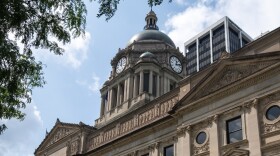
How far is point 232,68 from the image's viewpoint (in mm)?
29281

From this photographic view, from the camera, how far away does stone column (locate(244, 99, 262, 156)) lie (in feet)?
83.9

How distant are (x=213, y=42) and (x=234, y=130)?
413 feet

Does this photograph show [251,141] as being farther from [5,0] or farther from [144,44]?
[144,44]

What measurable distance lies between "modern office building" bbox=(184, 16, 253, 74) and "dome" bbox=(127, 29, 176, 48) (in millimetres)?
75578

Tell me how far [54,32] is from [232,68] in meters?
16.6

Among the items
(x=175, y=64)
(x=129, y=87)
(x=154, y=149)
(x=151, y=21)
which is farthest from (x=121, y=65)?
(x=154, y=149)

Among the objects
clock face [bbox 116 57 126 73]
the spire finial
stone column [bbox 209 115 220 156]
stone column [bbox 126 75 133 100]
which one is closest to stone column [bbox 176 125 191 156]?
stone column [bbox 209 115 220 156]

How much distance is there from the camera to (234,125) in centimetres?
2800

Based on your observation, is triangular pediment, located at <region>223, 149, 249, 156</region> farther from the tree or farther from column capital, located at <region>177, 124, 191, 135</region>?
the tree

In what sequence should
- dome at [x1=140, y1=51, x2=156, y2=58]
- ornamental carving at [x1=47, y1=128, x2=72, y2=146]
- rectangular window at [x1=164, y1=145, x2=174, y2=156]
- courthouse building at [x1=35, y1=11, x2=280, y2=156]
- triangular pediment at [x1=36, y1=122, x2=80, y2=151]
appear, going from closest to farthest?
1. courthouse building at [x1=35, y1=11, x2=280, y2=156]
2. rectangular window at [x1=164, y1=145, x2=174, y2=156]
3. triangular pediment at [x1=36, y1=122, x2=80, y2=151]
4. ornamental carving at [x1=47, y1=128, x2=72, y2=146]
5. dome at [x1=140, y1=51, x2=156, y2=58]

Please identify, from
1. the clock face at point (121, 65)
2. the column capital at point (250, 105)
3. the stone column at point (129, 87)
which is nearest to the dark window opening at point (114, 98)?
the clock face at point (121, 65)

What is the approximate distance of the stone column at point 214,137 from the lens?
28.1m

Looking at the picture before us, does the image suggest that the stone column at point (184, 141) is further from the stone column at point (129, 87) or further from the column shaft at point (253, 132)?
the stone column at point (129, 87)

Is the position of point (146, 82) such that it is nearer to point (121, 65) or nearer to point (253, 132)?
point (121, 65)
